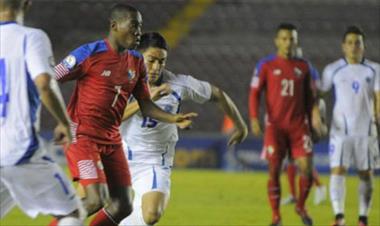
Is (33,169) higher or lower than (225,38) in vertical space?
higher

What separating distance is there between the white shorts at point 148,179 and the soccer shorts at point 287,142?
10.9 ft

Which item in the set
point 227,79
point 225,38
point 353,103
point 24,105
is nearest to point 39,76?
point 24,105

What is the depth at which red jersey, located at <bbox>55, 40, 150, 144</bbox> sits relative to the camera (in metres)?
6.25

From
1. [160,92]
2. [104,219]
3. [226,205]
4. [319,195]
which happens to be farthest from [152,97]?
[319,195]

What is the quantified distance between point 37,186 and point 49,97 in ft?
1.50

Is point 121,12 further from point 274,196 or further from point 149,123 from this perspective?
point 274,196

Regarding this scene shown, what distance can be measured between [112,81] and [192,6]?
17752mm

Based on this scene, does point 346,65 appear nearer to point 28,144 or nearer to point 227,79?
point 28,144

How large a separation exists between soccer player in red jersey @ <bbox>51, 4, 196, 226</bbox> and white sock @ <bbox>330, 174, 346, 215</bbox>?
354 cm

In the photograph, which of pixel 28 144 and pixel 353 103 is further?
pixel 353 103

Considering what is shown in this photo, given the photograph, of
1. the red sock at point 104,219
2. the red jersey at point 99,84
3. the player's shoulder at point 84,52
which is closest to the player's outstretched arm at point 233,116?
the red jersey at point 99,84

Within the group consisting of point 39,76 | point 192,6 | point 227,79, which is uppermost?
point 39,76

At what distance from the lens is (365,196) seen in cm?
963

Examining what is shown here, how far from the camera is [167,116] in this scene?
6.21m
